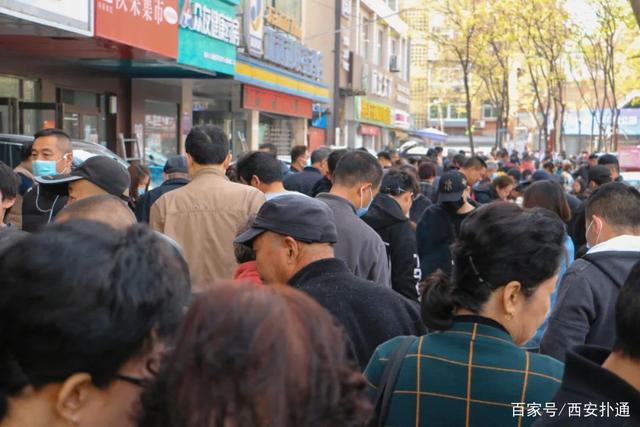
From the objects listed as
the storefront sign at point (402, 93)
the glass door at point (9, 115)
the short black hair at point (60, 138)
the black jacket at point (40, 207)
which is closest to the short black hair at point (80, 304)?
the black jacket at point (40, 207)

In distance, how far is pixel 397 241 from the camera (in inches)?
236

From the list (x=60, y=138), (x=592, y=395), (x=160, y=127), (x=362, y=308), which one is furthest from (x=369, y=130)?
(x=592, y=395)

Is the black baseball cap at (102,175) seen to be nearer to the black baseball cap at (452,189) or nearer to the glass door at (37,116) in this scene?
the black baseball cap at (452,189)

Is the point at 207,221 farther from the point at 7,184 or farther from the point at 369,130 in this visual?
the point at 369,130

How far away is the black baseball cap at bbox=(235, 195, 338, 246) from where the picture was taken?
3.34m

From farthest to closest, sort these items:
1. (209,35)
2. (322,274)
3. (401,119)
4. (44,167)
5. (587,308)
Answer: (401,119), (209,35), (44,167), (587,308), (322,274)

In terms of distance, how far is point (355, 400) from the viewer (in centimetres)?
147

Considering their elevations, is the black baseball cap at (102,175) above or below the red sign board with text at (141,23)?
below

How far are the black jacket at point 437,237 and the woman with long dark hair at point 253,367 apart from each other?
18.6 feet

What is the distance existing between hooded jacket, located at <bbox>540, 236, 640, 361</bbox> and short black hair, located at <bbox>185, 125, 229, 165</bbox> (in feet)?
8.05

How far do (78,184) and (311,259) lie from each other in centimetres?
180

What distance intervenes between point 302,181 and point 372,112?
2739cm

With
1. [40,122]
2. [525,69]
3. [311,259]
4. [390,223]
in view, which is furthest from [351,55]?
[311,259]

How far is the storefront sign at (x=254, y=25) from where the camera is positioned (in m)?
17.0
